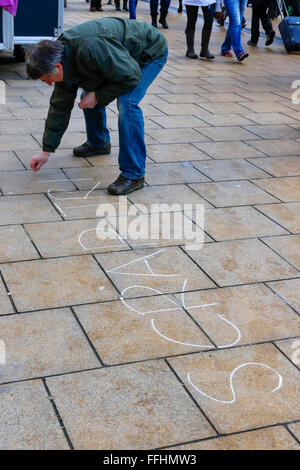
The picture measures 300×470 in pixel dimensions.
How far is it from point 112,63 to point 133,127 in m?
0.60

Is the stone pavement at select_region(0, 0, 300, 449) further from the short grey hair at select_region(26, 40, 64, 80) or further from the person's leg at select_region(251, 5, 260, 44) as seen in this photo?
the person's leg at select_region(251, 5, 260, 44)

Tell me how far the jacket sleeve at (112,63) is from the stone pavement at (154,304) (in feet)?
2.56

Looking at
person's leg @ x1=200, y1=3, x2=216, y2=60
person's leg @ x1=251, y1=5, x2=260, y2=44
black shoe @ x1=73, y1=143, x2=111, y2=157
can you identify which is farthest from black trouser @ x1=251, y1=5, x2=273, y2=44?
black shoe @ x1=73, y1=143, x2=111, y2=157

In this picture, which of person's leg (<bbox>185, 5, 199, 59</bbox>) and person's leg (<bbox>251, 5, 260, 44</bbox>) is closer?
person's leg (<bbox>185, 5, 199, 59</bbox>)

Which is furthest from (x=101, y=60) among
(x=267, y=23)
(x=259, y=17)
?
(x=267, y=23)

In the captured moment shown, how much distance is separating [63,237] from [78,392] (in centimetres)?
146

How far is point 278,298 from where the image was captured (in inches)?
138

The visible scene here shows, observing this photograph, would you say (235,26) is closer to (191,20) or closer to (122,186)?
(191,20)

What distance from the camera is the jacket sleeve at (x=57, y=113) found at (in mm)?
4461

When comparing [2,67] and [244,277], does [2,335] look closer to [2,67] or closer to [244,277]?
[244,277]

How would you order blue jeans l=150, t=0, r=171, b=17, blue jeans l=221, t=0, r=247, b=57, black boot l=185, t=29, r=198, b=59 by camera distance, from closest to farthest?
blue jeans l=221, t=0, r=247, b=57 < black boot l=185, t=29, r=198, b=59 < blue jeans l=150, t=0, r=171, b=17

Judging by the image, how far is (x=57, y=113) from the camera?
14.9 feet

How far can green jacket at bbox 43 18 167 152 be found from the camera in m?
4.10

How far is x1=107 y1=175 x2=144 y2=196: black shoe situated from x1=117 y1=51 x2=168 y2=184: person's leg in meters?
0.03
